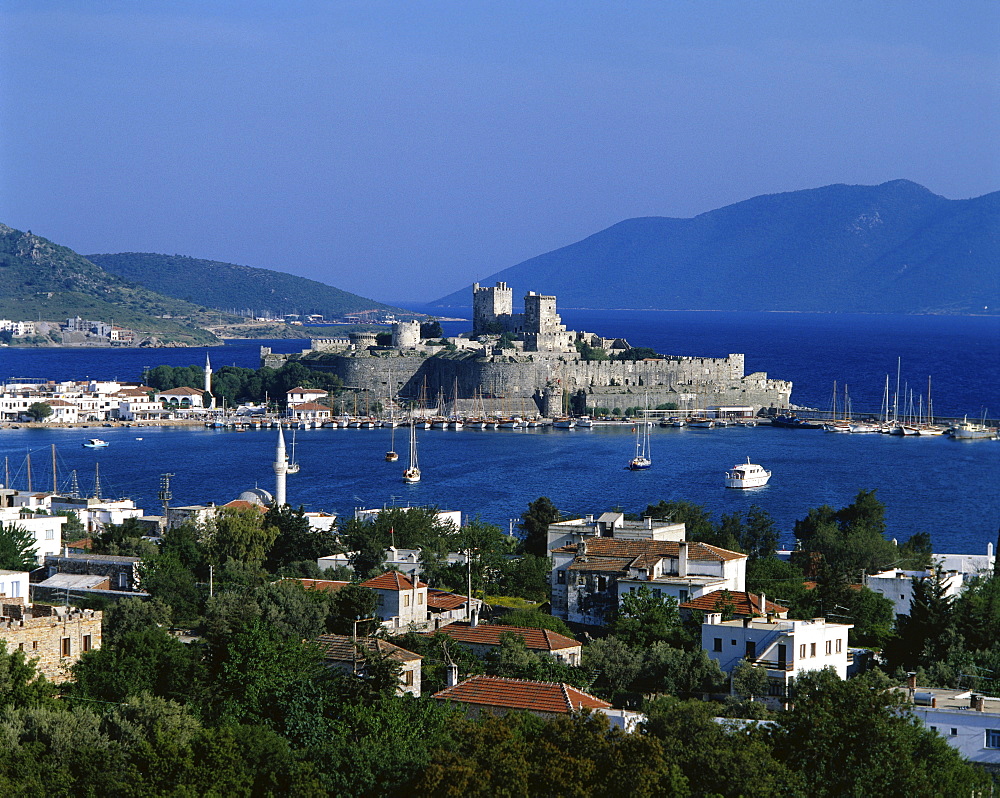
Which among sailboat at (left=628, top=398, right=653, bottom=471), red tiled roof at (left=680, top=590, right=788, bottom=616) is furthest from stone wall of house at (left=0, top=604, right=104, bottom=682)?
sailboat at (left=628, top=398, right=653, bottom=471)

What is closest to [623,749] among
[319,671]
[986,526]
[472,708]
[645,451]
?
[472,708]

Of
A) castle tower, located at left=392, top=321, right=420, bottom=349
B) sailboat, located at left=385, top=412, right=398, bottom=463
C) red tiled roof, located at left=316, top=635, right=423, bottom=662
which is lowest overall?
sailboat, located at left=385, top=412, right=398, bottom=463

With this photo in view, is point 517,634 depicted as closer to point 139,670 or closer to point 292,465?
point 139,670

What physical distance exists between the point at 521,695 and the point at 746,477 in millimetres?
28906

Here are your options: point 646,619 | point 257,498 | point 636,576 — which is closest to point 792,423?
point 257,498

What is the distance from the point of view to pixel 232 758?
35.3 ft

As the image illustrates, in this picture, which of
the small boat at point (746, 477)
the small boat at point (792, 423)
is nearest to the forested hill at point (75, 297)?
the small boat at point (792, 423)

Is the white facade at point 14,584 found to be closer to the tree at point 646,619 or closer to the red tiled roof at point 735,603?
the tree at point 646,619

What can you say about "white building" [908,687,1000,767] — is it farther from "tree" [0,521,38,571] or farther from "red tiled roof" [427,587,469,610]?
"tree" [0,521,38,571]

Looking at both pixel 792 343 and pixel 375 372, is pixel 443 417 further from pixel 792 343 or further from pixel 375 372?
pixel 792 343

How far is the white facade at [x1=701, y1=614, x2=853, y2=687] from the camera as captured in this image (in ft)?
47.3

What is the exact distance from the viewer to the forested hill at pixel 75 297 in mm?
140750

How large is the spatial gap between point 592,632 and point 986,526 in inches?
719

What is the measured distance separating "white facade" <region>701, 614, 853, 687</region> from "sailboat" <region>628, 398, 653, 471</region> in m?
29.6
